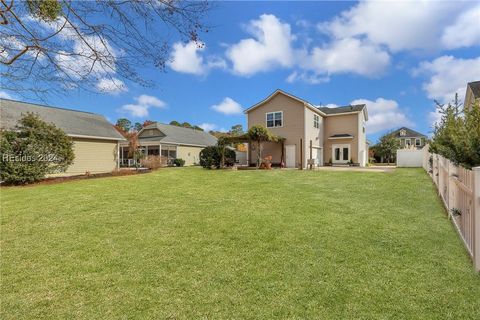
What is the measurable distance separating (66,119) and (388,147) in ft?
128

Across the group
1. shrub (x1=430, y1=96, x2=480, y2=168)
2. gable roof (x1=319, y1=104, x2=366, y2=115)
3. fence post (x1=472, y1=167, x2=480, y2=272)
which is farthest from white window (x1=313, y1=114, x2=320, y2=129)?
fence post (x1=472, y1=167, x2=480, y2=272)

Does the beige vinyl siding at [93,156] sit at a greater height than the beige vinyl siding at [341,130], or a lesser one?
lesser

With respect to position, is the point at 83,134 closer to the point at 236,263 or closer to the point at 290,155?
the point at 290,155

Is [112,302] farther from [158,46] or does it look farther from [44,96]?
[158,46]

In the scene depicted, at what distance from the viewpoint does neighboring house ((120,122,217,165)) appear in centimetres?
3173

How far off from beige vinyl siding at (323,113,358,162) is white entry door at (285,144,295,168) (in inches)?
218

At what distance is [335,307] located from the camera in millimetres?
2852

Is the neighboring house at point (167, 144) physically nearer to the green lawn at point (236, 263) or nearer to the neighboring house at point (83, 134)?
the neighboring house at point (83, 134)

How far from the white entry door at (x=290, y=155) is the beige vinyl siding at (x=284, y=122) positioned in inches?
11.4

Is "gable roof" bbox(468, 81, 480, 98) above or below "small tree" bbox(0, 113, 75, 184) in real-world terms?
above

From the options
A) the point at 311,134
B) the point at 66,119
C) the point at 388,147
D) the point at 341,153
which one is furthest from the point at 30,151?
the point at 388,147

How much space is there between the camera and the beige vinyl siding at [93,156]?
760 inches

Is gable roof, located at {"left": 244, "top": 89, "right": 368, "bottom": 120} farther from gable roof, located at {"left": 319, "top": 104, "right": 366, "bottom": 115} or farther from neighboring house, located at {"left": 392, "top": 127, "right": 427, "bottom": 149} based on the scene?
neighboring house, located at {"left": 392, "top": 127, "right": 427, "bottom": 149}

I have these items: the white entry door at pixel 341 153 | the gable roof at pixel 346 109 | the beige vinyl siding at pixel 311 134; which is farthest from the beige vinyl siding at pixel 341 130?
the beige vinyl siding at pixel 311 134
